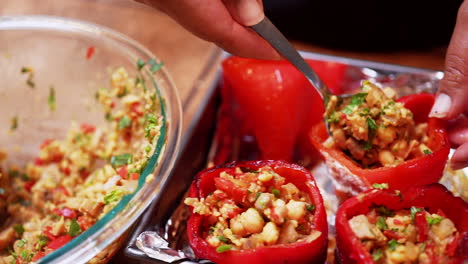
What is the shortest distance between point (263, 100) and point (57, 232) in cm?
58

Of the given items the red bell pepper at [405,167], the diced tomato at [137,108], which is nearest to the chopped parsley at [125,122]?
the diced tomato at [137,108]

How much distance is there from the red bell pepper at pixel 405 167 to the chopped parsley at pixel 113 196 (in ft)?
1.45

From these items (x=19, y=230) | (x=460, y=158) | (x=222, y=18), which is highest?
(x=222, y=18)

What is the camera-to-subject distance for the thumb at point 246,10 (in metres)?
1.00

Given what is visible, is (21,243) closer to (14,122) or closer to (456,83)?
(14,122)

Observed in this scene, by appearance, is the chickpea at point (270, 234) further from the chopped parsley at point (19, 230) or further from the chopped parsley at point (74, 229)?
the chopped parsley at point (19, 230)

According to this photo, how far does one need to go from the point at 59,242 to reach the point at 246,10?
0.62 m

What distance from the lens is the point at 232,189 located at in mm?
972

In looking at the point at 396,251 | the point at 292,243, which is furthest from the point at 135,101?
the point at 396,251

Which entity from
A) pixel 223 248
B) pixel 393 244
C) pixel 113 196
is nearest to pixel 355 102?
pixel 393 244

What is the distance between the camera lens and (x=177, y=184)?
121cm

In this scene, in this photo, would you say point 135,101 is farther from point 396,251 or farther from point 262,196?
point 396,251

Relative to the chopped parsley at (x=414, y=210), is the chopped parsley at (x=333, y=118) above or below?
above

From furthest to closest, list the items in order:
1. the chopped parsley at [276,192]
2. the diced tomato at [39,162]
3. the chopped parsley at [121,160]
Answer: the diced tomato at [39,162]
the chopped parsley at [121,160]
the chopped parsley at [276,192]
